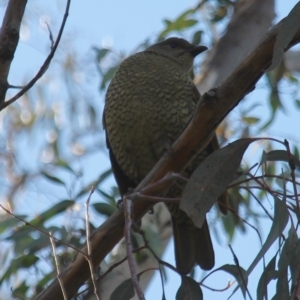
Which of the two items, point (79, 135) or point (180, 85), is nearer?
point (180, 85)

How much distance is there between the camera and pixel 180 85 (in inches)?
139

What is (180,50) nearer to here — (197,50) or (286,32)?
(197,50)

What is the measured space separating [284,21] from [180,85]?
4.84 feet

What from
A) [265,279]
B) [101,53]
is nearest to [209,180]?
[265,279]

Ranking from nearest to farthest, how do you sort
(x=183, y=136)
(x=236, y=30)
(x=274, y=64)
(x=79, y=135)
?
(x=274, y=64) < (x=183, y=136) < (x=236, y=30) < (x=79, y=135)

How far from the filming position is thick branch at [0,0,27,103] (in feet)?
7.09

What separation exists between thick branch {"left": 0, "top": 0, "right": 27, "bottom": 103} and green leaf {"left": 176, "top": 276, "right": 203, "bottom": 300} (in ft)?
3.16

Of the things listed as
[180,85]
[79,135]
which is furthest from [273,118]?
[79,135]

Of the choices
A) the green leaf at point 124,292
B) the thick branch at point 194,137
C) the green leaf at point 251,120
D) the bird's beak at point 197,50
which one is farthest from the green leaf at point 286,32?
the green leaf at point 251,120

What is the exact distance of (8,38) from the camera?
2162 mm

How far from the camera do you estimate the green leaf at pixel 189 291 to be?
8.48 feet

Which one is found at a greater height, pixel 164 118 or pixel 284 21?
pixel 164 118

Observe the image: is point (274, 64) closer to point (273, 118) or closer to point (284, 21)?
point (284, 21)

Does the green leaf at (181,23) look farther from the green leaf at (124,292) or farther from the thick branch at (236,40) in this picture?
the green leaf at (124,292)
